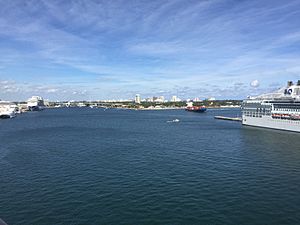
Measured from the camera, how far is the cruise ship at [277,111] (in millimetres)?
80912

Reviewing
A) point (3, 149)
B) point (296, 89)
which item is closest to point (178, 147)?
point (3, 149)

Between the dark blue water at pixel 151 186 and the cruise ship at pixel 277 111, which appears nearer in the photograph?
the dark blue water at pixel 151 186

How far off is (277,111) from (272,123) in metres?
4.37

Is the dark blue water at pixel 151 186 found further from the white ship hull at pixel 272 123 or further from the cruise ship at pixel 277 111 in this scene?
the cruise ship at pixel 277 111

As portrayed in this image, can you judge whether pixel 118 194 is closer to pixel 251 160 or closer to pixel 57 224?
pixel 57 224

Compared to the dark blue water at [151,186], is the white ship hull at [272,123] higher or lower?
higher

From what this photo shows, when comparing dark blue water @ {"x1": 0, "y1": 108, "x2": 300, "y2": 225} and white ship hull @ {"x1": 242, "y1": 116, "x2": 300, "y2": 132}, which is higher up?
white ship hull @ {"x1": 242, "y1": 116, "x2": 300, "y2": 132}

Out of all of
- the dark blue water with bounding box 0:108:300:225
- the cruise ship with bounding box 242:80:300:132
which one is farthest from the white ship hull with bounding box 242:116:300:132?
the dark blue water with bounding box 0:108:300:225

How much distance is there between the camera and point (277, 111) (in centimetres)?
8812

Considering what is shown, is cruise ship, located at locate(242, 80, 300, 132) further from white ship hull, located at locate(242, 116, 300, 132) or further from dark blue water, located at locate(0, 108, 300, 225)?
dark blue water, located at locate(0, 108, 300, 225)

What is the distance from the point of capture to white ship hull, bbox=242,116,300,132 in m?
80.1

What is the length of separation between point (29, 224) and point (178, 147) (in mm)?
40235

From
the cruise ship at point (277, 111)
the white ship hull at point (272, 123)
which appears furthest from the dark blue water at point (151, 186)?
the cruise ship at point (277, 111)

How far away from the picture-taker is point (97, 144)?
64.5 metres
